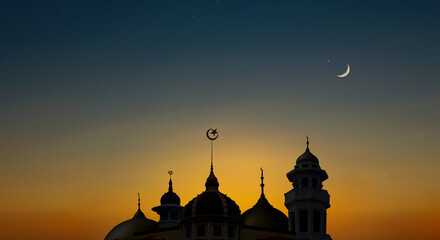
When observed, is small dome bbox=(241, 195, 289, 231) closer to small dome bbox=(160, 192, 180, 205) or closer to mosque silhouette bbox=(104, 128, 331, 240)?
mosque silhouette bbox=(104, 128, 331, 240)

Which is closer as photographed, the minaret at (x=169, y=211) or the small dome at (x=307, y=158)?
the small dome at (x=307, y=158)

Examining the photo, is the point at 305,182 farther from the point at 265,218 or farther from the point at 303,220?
the point at 265,218

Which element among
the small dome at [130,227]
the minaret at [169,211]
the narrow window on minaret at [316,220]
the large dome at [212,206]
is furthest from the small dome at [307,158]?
the small dome at [130,227]

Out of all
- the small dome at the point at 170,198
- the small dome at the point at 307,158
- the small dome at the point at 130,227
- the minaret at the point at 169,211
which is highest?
the small dome at the point at 307,158

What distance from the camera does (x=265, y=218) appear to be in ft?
259

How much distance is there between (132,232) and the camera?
82750mm

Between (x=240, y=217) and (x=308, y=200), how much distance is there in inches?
428

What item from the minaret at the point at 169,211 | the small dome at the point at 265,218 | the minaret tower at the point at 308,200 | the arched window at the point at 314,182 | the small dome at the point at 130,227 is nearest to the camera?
the minaret tower at the point at 308,200

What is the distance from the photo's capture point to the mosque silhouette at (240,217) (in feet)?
225

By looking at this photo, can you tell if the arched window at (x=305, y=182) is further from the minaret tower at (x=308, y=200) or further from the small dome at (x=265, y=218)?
the small dome at (x=265, y=218)

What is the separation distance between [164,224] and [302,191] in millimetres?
18391

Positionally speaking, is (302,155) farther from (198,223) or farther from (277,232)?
(198,223)

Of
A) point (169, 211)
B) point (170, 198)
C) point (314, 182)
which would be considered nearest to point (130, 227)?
point (169, 211)

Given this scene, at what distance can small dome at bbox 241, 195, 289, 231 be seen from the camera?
256 ft
